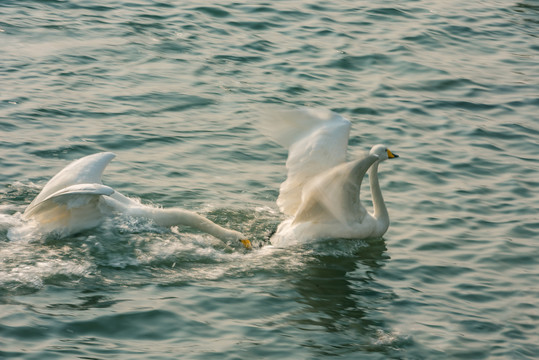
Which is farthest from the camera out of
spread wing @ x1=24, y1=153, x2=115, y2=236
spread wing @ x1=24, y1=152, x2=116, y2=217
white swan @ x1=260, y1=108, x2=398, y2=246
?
spread wing @ x1=24, y1=152, x2=116, y2=217

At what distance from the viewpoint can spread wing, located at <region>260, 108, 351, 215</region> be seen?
8.16 metres

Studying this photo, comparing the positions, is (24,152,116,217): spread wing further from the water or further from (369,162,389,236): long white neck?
(369,162,389,236): long white neck

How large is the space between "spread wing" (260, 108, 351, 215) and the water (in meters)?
0.94

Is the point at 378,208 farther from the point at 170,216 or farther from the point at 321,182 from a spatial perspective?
the point at 170,216

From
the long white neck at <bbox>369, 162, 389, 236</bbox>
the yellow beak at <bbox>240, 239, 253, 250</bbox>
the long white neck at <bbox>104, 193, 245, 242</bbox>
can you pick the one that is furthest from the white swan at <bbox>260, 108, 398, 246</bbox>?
the long white neck at <bbox>104, 193, 245, 242</bbox>

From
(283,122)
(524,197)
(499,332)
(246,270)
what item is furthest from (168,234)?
(524,197)

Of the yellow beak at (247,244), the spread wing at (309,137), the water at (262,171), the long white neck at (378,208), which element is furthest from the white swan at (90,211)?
the long white neck at (378,208)

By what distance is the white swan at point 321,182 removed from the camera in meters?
8.08

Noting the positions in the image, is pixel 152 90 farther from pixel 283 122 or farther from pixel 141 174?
pixel 283 122

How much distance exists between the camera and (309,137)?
27.3 ft

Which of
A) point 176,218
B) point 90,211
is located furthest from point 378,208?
point 90,211

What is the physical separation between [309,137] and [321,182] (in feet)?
1.84

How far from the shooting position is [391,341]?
684 centimetres

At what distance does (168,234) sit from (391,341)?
9.79ft
